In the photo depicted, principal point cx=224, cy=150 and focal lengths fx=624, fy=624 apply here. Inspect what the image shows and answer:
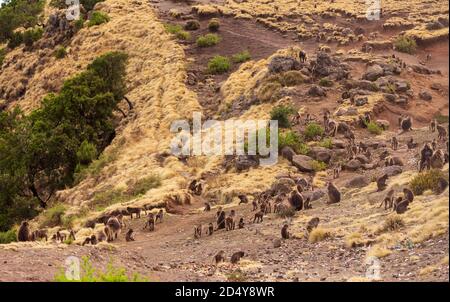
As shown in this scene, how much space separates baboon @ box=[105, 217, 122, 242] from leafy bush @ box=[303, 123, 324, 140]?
1163cm

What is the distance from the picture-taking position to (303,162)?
93.5ft

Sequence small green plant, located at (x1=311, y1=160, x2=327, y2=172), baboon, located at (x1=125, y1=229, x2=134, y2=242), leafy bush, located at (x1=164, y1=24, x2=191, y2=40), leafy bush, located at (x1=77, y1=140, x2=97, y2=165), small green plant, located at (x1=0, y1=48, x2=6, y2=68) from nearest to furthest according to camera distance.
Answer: baboon, located at (x1=125, y1=229, x2=134, y2=242) → small green plant, located at (x1=311, y1=160, x2=327, y2=172) → leafy bush, located at (x1=77, y1=140, x2=97, y2=165) → leafy bush, located at (x1=164, y1=24, x2=191, y2=40) → small green plant, located at (x1=0, y1=48, x2=6, y2=68)

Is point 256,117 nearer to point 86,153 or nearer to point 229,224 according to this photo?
point 86,153

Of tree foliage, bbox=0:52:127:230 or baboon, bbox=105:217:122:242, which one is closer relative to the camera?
baboon, bbox=105:217:122:242

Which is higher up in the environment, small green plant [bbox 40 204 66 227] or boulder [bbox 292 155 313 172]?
boulder [bbox 292 155 313 172]

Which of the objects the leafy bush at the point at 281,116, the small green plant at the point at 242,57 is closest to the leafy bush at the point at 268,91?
the leafy bush at the point at 281,116

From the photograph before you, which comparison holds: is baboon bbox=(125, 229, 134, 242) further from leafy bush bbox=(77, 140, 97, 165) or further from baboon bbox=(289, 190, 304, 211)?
leafy bush bbox=(77, 140, 97, 165)

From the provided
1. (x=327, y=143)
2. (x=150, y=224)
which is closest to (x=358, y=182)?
(x=327, y=143)

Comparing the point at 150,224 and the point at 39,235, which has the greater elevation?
the point at 150,224

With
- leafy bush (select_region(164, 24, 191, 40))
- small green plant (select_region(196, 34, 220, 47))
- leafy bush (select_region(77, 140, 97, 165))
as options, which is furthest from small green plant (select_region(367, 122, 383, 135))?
leafy bush (select_region(164, 24, 191, 40))

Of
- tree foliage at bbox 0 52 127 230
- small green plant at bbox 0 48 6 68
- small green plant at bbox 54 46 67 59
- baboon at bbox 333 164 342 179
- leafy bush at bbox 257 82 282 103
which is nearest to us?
baboon at bbox 333 164 342 179

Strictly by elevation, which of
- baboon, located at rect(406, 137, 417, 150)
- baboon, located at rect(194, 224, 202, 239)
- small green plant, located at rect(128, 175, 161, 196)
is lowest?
small green plant, located at rect(128, 175, 161, 196)

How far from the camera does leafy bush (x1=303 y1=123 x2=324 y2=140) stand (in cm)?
3098

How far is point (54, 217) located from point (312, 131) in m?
13.2
